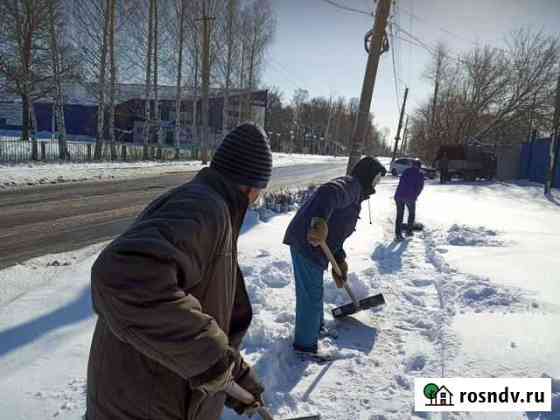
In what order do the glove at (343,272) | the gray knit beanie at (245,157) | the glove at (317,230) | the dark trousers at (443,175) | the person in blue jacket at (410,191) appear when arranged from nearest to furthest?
the gray knit beanie at (245,157) < the glove at (317,230) < the glove at (343,272) < the person in blue jacket at (410,191) < the dark trousers at (443,175)

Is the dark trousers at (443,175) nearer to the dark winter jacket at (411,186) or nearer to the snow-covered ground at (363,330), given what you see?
the dark winter jacket at (411,186)

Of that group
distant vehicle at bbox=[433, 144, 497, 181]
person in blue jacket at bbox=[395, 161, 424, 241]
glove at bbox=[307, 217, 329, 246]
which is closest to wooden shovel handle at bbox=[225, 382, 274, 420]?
glove at bbox=[307, 217, 329, 246]

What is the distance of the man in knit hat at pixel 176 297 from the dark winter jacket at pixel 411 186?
7.58m

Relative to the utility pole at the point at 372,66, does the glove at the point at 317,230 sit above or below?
below

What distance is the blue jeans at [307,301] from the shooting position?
3287 millimetres

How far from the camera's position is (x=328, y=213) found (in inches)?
124

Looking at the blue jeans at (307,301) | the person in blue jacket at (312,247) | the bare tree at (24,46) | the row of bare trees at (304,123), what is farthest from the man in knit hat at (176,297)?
the row of bare trees at (304,123)

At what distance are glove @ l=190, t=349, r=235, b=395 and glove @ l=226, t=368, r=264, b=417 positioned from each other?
0.38 metres

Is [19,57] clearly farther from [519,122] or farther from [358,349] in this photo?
[519,122]

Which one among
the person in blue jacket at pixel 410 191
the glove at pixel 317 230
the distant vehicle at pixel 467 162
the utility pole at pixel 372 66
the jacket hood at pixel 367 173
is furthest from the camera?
the distant vehicle at pixel 467 162

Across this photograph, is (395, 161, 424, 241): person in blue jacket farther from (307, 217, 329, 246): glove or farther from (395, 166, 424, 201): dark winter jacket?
(307, 217, 329, 246): glove

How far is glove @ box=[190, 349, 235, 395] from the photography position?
45.6 inches

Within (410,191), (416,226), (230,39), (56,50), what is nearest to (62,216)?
(410,191)

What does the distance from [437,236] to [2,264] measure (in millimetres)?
7487
